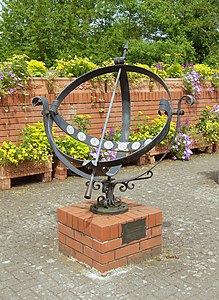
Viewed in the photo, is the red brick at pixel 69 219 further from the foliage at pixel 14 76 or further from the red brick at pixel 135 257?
the foliage at pixel 14 76

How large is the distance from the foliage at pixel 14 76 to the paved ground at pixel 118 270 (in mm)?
1733

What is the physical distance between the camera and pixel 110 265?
3580 mm

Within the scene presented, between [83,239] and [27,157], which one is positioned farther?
[27,157]

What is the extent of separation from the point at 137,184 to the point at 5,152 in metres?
2.30

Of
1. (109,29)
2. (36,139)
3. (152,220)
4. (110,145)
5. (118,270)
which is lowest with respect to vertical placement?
(118,270)

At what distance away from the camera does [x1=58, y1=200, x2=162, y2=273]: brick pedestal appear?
139 inches

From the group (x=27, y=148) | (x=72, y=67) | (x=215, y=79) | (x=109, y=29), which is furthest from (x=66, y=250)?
(x=109, y=29)

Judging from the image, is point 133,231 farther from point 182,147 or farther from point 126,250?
point 182,147

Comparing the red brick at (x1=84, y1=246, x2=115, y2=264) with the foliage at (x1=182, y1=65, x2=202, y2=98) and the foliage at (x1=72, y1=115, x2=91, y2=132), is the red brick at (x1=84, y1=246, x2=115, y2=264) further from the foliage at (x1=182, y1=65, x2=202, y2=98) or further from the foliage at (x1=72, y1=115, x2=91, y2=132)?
the foliage at (x1=182, y1=65, x2=202, y2=98)

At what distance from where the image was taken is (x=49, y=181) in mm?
7246

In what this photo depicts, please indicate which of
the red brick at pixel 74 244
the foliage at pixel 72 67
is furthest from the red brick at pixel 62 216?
the foliage at pixel 72 67

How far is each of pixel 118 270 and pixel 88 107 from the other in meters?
5.06

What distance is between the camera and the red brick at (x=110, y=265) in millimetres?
3537

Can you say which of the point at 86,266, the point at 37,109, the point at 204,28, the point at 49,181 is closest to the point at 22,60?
the point at 37,109
